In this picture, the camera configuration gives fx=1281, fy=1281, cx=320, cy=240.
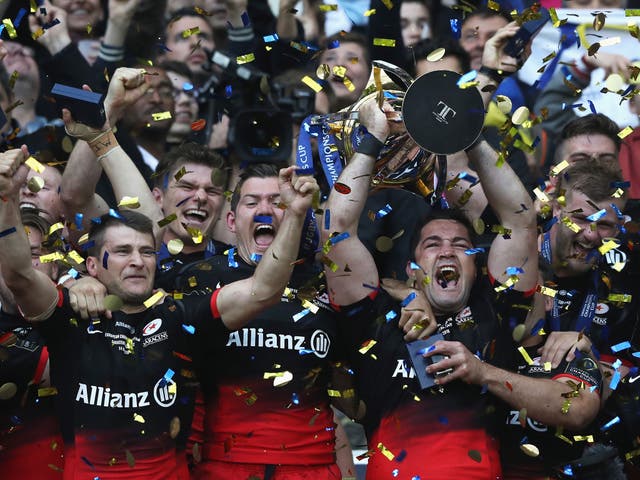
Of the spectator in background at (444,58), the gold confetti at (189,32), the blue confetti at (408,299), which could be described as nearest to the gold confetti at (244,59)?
the gold confetti at (189,32)

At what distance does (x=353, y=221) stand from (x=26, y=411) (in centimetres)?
180

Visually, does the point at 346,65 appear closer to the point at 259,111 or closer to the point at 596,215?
the point at 259,111

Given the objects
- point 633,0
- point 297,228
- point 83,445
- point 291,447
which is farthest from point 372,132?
point 633,0

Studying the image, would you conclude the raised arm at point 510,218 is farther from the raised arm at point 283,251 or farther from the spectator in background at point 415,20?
the spectator in background at point 415,20

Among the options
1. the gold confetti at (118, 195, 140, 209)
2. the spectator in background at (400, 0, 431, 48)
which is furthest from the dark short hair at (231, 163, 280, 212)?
the spectator in background at (400, 0, 431, 48)

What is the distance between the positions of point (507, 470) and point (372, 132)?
1780 mm

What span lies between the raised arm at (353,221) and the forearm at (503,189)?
0.48 m

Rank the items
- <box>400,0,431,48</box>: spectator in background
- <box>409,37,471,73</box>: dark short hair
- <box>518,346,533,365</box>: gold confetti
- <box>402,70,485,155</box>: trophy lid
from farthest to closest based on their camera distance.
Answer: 1. <box>400,0,431,48</box>: spectator in background
2. <box>409,37,471,73</box>: dark short hair
3. <box>518,346,533,365</box>: gold confetti
4. <box>402,70,485,155</box>: trophy lid

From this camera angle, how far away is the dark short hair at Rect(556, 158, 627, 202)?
668cm

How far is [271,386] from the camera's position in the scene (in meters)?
6.18

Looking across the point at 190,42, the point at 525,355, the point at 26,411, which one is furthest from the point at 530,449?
the point at 190,42

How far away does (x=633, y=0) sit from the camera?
9.12m

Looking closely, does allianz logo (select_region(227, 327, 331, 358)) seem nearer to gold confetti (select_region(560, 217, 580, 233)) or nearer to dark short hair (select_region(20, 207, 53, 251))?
dark short hair (select_region(20, 207, 53, 251))

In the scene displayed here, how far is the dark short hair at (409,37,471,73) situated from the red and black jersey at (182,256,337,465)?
210cm
